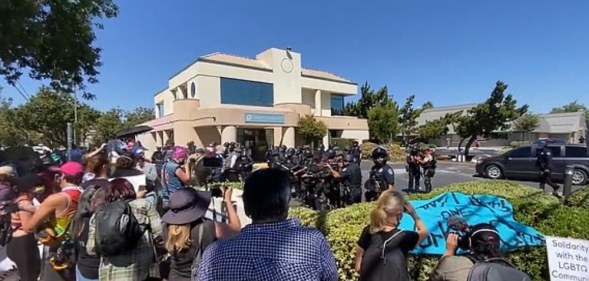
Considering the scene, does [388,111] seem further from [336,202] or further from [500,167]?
[336,202]

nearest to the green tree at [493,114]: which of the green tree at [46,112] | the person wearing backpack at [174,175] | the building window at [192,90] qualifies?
the building window at [192,90]

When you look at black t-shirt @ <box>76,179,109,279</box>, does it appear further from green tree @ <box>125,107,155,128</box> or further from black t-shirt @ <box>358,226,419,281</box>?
green tree @ <box>125,107,155,128</box>

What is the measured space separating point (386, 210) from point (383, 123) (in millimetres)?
32268

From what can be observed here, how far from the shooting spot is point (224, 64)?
26609 mm

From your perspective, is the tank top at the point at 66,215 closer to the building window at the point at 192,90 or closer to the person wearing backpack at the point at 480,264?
the person wearing backpack at the point at 480,264

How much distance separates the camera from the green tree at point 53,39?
8.86 meters

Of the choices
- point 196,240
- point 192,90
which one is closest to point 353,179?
point 196,240

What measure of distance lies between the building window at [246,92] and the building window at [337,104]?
785 cm

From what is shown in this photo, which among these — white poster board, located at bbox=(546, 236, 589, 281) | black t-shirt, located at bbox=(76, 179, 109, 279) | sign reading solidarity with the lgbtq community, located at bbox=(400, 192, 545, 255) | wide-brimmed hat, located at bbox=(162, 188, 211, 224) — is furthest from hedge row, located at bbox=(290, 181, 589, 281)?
black t-shirt, located at bbox=(76, 179, 109, 279)

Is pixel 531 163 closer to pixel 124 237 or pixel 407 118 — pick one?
pixel 124 237

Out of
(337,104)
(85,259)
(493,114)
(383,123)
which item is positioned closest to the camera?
(85,259)

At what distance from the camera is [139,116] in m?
54.3

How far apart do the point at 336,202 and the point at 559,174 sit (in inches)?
441

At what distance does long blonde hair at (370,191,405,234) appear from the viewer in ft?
8.32
